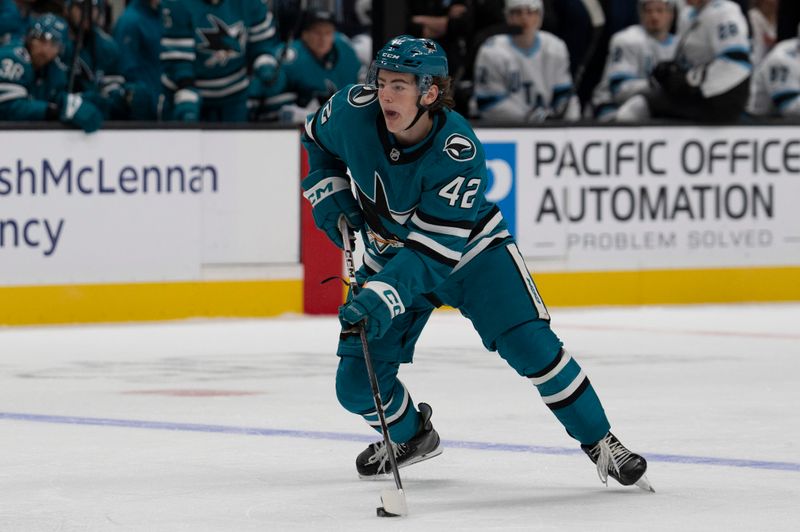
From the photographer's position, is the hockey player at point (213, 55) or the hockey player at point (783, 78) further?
the hockey player at point (783, 78)

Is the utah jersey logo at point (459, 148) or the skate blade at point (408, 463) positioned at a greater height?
the utah jersey logo at point (459, 148)

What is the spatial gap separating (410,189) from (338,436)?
56.8 inches

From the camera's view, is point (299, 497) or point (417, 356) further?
point (417, 356)

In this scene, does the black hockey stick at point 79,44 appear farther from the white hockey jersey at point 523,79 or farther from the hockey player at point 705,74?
the hockey player at point 705,74

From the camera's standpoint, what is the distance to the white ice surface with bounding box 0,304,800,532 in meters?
4.68

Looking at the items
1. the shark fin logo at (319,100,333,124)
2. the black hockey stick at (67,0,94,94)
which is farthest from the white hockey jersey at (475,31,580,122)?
the shark fin logo at (319,100,333,124)

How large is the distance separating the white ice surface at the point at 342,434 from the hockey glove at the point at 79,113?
109 cm

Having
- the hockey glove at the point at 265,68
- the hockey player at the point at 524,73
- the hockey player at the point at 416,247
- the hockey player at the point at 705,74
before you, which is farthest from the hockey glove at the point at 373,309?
the hockey player at the point at 705,74

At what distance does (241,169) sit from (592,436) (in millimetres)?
5667

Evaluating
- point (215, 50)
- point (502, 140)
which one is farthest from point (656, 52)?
point (215, 50)

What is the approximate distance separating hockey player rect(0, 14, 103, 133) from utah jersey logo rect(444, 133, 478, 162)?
5.34m

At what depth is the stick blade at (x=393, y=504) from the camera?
4.61m

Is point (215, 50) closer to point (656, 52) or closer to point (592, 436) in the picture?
point (656, 52)

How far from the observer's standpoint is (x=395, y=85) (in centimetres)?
482
